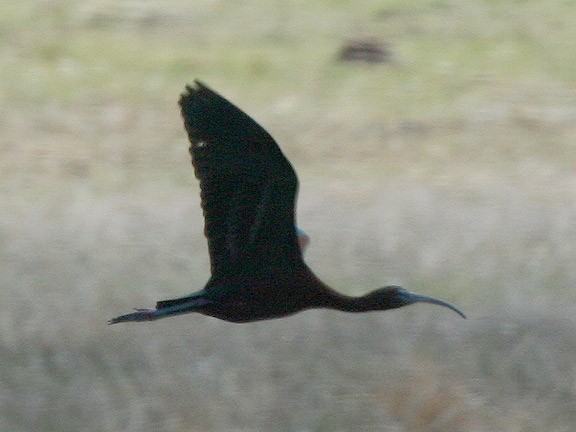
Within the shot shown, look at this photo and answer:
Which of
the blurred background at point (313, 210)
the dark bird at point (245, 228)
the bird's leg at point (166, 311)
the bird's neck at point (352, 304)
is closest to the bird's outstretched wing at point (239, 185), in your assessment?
the dark bird at point (245, 228)

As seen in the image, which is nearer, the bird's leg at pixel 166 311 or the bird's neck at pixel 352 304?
the bird's leg at pixel 166 311

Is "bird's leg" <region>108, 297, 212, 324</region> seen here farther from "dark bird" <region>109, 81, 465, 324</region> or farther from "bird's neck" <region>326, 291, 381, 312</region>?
"bird's neck" <region>326, 291, 381, 312</region>

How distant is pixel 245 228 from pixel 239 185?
0.52ft

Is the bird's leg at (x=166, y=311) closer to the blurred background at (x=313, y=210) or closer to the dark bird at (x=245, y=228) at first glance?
the dark bird at (x=245, y=228)

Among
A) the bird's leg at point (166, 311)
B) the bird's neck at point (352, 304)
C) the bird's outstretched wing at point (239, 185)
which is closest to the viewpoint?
the bird's outstretched wing at point (239, 185)

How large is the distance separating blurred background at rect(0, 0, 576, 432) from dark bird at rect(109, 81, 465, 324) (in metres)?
1.44

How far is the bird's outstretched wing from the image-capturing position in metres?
4.45

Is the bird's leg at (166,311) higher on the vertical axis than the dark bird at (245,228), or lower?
lower

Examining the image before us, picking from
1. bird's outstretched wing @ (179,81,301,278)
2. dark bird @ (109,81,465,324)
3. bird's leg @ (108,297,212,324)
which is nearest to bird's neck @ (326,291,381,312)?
dark bird @ (109,81,465,324)

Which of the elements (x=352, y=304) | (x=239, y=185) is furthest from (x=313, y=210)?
(x=239, y=185)

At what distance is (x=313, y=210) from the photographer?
9.34 meters

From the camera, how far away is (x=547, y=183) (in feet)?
36.4

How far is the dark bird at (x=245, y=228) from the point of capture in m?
4.48

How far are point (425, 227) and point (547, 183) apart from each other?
9.05 ft
